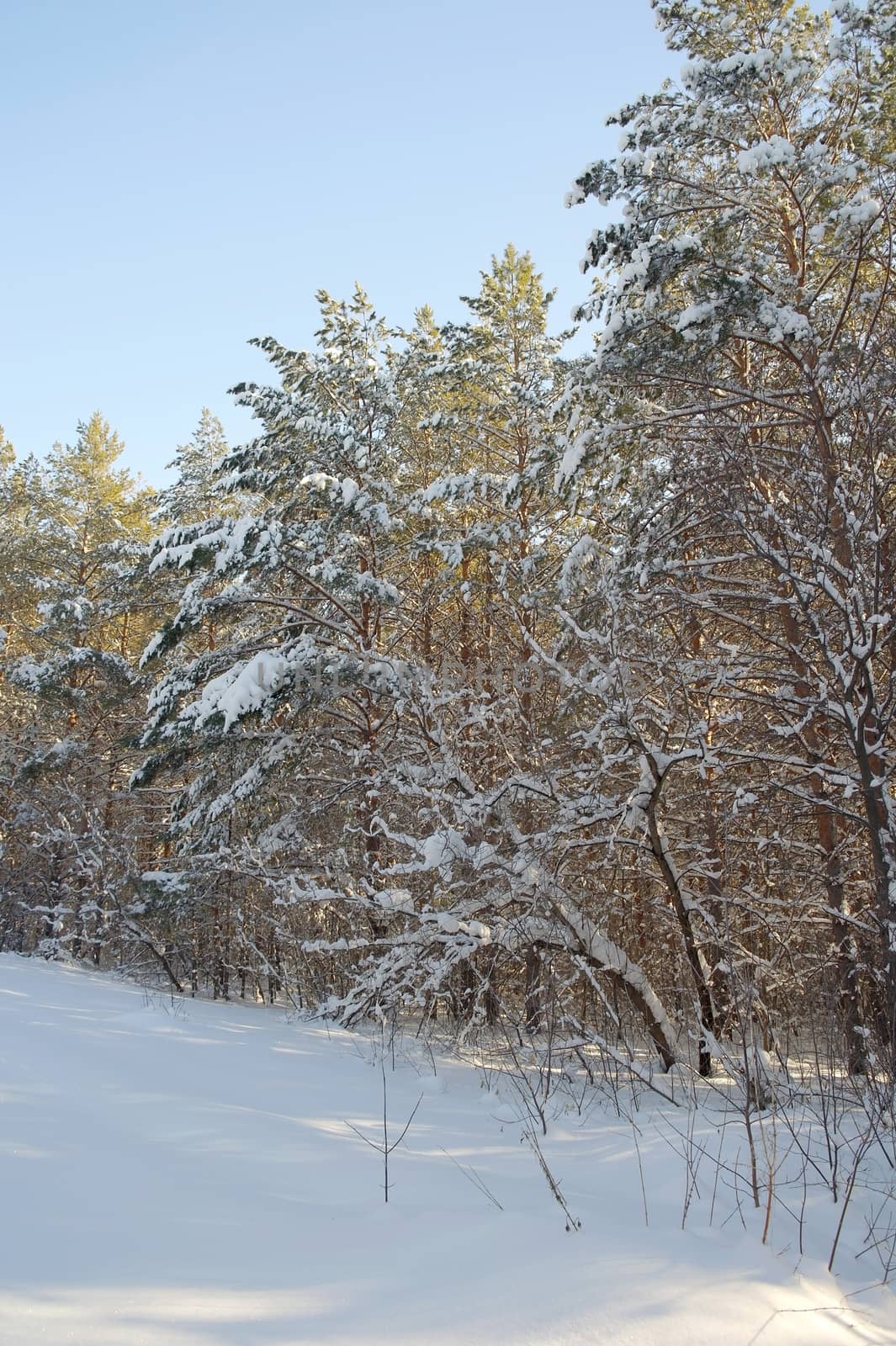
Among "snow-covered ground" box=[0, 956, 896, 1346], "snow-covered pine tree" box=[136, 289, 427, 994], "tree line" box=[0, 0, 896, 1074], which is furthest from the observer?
Result: "snow-covered pine tree" box=[136, 289, 427, 994]

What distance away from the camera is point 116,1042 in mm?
5508

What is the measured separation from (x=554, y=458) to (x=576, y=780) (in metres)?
3.83

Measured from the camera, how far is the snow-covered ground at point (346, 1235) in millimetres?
2289

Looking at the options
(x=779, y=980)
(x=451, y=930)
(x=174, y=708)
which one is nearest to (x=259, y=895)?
(x=174, y=708)

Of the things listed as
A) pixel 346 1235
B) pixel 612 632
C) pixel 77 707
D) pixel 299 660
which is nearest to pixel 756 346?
pixel 612 632

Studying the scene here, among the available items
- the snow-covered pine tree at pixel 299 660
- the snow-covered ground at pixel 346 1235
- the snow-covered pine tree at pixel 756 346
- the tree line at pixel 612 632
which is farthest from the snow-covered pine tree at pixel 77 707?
the snow-covered ground at pixel 346 1235

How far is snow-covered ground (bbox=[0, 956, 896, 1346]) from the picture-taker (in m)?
2.29

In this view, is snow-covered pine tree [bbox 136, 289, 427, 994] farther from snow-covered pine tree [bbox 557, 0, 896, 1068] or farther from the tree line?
snow-covered pine tree [bbox 557, 0, 896, 1068]

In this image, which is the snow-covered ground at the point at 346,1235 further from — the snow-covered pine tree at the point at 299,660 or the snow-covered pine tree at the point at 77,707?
the snow-covered pine tree at the point at 77,707

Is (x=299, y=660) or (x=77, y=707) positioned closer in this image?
(x=299, y=660)

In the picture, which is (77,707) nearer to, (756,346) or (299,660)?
(299,660)

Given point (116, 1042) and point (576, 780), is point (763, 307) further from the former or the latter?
point (116, 1042)

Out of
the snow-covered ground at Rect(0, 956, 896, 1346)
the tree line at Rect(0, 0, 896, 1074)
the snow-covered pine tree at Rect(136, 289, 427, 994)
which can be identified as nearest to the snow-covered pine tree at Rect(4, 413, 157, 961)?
the tree line at Rect(0, 0, 896, 1074)

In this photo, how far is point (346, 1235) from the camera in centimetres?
288
